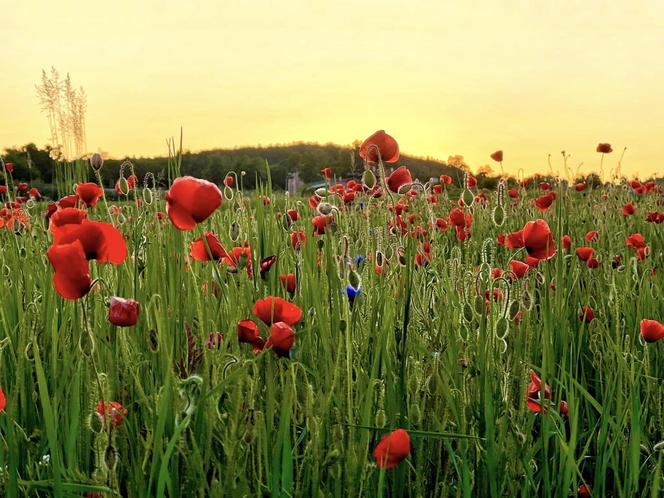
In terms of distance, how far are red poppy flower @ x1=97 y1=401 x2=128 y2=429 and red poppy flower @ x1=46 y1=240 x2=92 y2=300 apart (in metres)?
0.22

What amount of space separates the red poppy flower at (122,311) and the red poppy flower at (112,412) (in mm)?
160

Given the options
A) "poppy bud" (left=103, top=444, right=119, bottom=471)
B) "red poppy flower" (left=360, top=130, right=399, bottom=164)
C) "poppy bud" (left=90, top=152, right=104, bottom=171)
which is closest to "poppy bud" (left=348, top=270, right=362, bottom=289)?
"red poppy flower" (left=360, top=130, right=399, bottom=164)

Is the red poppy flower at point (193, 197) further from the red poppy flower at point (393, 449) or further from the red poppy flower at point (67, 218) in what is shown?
the red poppy flower at point (393, 449)

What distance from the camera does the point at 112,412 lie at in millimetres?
1292

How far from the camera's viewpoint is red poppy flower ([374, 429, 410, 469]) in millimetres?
1261

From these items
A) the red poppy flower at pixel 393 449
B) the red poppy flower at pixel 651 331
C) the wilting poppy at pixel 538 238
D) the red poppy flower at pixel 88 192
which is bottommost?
the red poppy flower at pixel 393 449

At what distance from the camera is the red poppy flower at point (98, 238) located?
4.39 ft

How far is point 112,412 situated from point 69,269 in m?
0.30

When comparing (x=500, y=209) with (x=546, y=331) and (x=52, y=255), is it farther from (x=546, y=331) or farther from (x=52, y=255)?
(x=52, y=255)

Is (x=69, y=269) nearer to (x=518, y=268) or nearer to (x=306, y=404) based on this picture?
(x=306, y=404)

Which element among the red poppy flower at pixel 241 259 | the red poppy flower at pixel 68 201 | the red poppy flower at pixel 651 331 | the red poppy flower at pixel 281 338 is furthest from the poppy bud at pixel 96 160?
the red poppy flower at pixel 651 331

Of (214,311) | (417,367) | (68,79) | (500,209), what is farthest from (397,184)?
(68,79)

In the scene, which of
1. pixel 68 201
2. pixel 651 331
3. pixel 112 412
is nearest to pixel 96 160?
pixel 68 201

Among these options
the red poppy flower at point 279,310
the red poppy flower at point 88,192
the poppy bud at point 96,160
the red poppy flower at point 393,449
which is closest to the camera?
the red poppy flower at point 393,449
